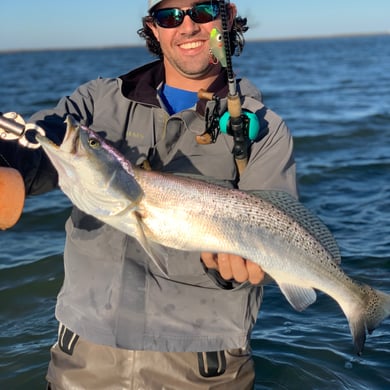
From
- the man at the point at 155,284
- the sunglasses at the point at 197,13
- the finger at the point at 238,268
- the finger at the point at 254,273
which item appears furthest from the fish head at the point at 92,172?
the sunglasses at the point at 197,13

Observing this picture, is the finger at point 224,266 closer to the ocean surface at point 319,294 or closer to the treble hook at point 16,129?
the treble hook at point 16,129

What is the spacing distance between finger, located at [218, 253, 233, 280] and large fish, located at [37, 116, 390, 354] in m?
0.07

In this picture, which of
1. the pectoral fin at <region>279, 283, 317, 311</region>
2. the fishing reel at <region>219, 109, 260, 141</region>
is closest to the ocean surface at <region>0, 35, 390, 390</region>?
the pectoral fin at <region>279, 283, 317, 311</region>

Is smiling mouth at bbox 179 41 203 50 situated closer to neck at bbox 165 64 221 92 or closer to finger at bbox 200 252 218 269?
neck at bbox 165 64 221 92

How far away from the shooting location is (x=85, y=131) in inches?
128

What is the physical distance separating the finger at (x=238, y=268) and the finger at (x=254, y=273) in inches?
0.9

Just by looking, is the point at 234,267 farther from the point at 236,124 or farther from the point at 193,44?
the point at 193,44

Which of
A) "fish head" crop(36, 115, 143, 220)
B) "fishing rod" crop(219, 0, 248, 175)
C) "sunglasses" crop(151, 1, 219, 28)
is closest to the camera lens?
"fish head" crop(36, 115, 143, 220)

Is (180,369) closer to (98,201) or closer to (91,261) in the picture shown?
(91,261)

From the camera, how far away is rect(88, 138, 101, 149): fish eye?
129 inches

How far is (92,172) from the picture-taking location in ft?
10.9

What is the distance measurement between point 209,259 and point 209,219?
→ 325 millimetres

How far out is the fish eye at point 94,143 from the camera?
3269mm

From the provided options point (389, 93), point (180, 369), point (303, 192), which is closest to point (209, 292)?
point (180, 369)
